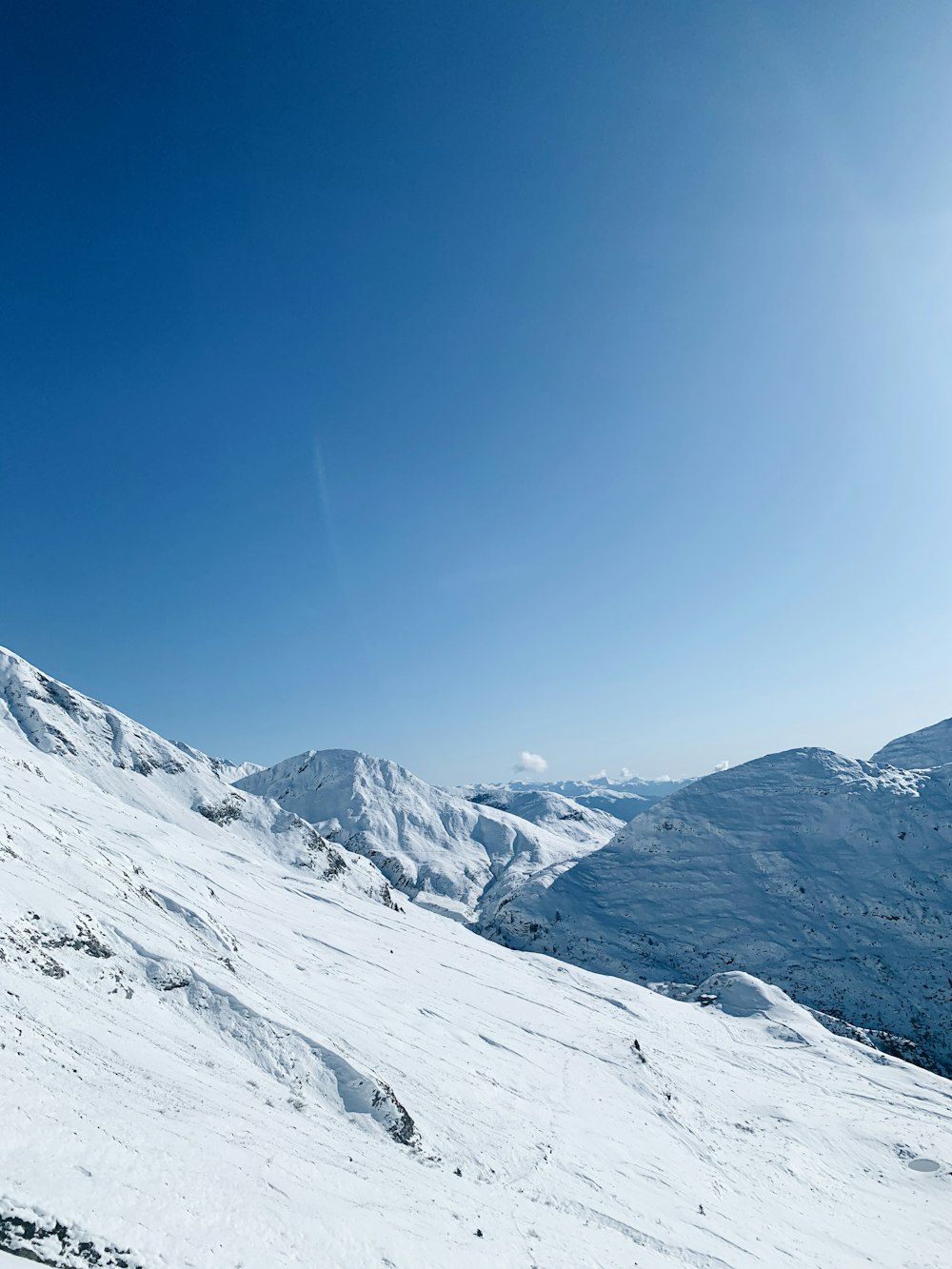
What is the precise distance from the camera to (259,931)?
38.4 meters

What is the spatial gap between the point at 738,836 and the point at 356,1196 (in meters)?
155

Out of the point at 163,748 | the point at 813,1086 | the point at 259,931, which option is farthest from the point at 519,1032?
the point at 163,748

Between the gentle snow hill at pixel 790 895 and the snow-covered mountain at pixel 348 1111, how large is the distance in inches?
2243

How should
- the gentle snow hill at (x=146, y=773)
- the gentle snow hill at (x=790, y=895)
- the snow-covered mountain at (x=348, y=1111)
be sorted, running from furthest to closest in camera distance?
1. the gentle snow hill at (x=146, y=773)
2. the gentle snow hill at (x=790, y=895)
3. the snow-covered mountain at (x=348, y=1111)

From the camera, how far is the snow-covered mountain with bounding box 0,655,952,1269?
38.8ft

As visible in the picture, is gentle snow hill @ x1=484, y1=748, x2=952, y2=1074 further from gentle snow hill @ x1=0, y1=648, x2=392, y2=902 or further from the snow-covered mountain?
the snow-covered mountain

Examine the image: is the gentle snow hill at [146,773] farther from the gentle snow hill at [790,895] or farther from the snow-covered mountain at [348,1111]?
the snow-covered mountain at [348,1111]

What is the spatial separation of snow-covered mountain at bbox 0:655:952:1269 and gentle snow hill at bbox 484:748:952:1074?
57.0m

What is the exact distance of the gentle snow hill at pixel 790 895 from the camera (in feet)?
347

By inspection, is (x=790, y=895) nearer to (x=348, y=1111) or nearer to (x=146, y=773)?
(x=348, y=1111)

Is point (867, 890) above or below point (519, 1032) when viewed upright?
below

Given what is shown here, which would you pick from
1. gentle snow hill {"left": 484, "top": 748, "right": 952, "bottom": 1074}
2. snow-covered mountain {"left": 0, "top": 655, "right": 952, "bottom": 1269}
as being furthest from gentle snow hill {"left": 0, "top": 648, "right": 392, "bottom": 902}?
snow-covered mountain {"left": 0, "top": 655, "right": 952, "bottom": 1269}

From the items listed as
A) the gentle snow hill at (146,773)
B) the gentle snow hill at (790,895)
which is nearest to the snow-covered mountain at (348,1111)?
the gentle snow hill at (790,895)

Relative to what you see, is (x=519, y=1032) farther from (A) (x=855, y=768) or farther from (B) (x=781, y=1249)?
(A) (x=855, y=768)
